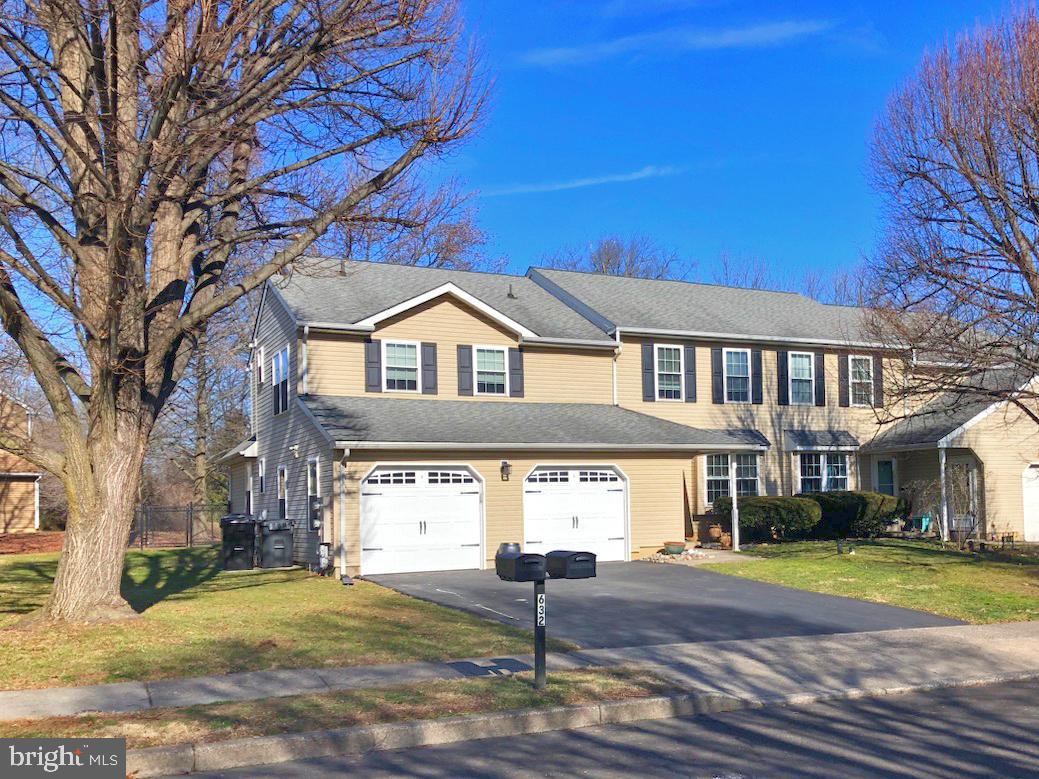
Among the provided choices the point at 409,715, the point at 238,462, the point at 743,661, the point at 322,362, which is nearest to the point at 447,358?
the point at 322,362

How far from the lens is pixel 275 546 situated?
906 inches

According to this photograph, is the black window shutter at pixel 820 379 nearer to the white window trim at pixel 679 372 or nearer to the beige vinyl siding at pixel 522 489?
the white window trim at pixel 679 372

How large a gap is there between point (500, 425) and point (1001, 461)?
1565 cm

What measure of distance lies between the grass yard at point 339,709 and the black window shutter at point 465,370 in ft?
48.6

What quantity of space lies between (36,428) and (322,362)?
25352 mm

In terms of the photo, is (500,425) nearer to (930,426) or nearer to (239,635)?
(239,635)

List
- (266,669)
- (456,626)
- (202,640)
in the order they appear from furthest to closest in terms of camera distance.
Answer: (456,626) → (202,640) → (266,669)

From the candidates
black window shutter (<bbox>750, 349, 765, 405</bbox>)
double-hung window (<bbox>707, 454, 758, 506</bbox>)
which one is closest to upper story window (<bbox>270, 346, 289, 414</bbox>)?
double-hung window (<bbox>707, 454, 758, 506</bbox>)

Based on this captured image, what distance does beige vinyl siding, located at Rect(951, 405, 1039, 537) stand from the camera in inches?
1126

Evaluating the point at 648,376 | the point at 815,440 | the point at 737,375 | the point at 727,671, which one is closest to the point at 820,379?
the point at 815,440

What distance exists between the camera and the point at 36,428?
42.6 m

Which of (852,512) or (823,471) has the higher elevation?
(823,471)

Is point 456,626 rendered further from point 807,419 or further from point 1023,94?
point 807,419

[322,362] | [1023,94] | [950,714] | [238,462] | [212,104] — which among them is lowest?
[950,714]
